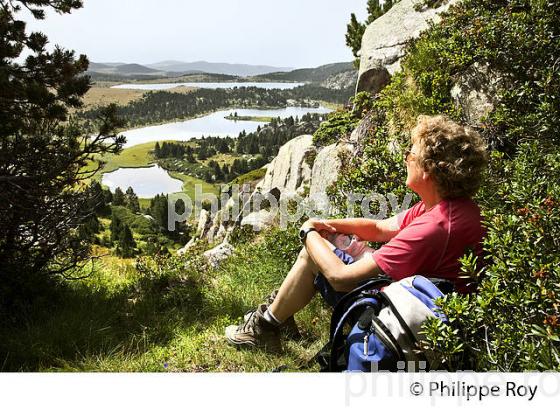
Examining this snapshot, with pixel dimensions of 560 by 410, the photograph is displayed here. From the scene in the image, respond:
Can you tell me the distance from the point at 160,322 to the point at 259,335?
64.7 inches

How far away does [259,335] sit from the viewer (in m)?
3.69

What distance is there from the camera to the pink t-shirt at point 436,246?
2502mm

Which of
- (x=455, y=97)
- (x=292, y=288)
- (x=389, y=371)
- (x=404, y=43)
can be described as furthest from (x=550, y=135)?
(x=404, y=43)

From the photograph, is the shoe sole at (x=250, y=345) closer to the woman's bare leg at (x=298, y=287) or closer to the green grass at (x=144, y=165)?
the woman's bare leg at (x=298, y=287)

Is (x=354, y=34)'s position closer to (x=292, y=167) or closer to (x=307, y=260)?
(x=292, y=167)

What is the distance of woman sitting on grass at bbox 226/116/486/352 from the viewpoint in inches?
99.4

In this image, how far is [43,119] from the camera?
6.10 meters

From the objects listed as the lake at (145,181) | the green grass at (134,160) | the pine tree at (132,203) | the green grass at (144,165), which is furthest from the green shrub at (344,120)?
the green grass at (134,160)

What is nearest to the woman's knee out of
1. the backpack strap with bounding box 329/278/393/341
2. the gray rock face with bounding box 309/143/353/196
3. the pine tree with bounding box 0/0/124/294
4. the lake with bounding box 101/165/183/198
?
the backpack strap with bounding box 329/278/393/341

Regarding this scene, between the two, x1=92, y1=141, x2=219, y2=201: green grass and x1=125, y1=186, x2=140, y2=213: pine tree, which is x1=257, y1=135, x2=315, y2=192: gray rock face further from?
x1=92, y1=141, x2=219, y2=201: green grass

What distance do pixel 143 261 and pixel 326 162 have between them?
4069 mm
